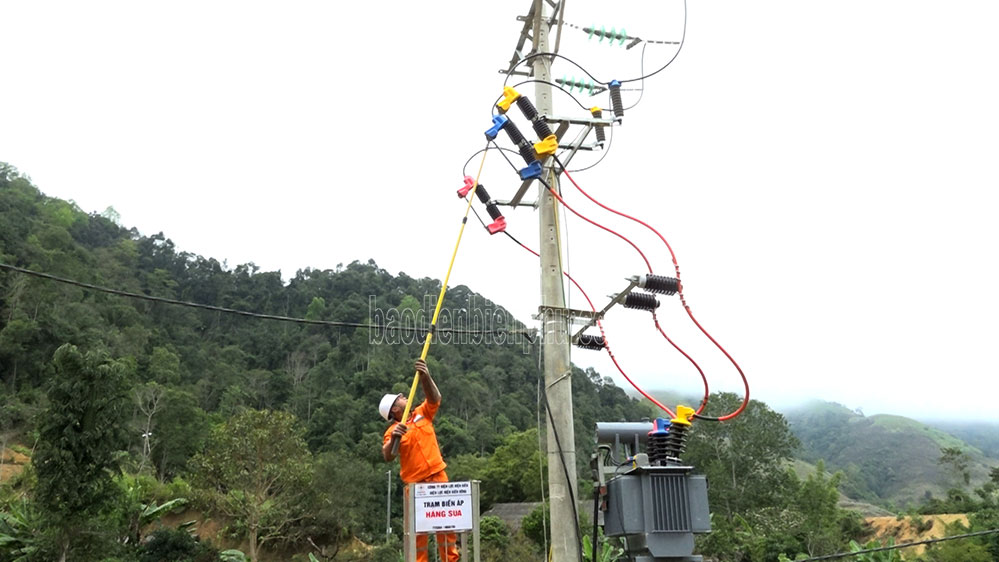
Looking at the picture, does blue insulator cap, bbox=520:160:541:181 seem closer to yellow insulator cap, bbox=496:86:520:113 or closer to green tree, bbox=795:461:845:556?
yellow insulator cap, bbox=496:86:520:113

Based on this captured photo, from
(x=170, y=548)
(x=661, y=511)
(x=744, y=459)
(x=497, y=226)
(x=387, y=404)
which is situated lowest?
(x=170, y=548)

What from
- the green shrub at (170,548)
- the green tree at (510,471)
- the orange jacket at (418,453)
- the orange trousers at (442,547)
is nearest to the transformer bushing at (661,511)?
the orange trousers at (442,547)

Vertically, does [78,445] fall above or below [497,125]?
below

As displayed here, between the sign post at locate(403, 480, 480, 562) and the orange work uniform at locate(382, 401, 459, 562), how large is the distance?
247 millimetres

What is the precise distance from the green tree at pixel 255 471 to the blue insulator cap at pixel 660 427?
23.7 m

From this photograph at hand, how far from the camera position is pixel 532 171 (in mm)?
6582

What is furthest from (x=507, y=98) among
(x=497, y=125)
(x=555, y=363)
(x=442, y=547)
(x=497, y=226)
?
(x=442, y=547)

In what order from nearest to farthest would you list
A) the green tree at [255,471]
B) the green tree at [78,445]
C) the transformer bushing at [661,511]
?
the transformer bushing at [661,511] → the green tree at [78,445] → the green tree at [255,471]

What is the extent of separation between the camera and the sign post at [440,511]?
5152 millimetres

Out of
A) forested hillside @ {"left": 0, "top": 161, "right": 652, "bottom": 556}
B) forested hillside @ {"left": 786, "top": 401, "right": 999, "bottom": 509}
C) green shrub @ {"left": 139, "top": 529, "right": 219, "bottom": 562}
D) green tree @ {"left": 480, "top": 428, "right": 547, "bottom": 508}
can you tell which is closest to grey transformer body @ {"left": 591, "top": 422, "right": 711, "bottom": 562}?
green shrub @ {"left": 139, "top": 529, "right": 219, "bottom": 562}

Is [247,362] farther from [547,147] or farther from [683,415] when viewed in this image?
[683,415]

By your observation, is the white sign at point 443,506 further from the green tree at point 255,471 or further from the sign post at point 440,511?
the green tree at point 255,471

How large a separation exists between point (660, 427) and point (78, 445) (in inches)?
680

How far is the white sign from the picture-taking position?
17.0 feet
